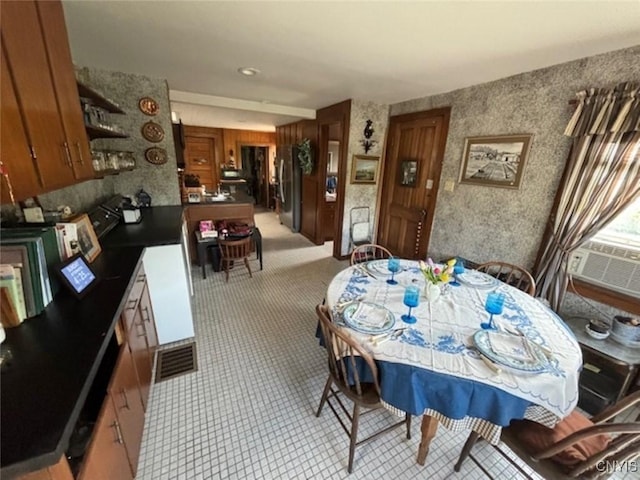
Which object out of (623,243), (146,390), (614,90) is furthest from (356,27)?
(146,390)

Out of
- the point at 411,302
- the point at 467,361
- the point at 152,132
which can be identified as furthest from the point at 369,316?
the point at 152,132

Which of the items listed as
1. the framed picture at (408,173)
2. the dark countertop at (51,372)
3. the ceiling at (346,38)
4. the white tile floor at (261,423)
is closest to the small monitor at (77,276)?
the dark countertop at (51,372)

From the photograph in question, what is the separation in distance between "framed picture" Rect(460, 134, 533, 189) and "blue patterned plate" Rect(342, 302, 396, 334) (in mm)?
1957

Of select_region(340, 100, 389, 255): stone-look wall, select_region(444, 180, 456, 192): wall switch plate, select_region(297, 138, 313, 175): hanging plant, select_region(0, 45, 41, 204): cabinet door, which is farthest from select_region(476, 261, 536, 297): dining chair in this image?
select_region(297, 138, 313, 175): hanging plant

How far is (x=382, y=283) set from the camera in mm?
1872

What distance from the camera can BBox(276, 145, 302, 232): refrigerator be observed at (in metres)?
5.28

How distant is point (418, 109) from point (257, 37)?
7.73ft

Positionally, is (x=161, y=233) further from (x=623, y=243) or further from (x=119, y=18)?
(x=623, y=243)

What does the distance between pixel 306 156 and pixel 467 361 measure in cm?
420

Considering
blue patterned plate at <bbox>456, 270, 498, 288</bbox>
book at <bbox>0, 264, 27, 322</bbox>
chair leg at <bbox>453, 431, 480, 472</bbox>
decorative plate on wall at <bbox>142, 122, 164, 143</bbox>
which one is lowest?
chair leg at <bbox>453, 431, 480, 472</bbox>

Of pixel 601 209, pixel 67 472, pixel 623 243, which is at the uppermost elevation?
pixel 601 209

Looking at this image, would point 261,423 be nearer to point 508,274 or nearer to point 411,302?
point 411,302

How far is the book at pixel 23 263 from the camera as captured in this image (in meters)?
1.01

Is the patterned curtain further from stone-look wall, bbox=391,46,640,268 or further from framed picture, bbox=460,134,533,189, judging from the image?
framed picture, bbox=460,134,533,189
